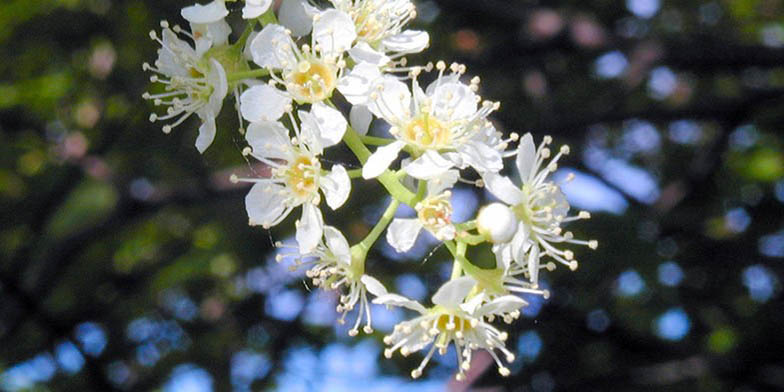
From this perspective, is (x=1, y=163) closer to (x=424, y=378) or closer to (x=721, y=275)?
(x=424, y=378)

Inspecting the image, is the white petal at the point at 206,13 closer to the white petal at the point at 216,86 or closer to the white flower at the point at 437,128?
the white petal at the point at 216,86

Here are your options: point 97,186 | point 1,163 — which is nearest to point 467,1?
point 97,186

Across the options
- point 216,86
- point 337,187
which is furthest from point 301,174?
point 216,86

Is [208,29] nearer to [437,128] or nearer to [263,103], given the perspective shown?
[263,103]

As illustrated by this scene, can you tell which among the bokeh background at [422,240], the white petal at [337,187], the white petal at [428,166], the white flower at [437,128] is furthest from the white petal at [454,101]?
the bokeh background at [422,240]

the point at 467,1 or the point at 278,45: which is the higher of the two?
the point at 278,45
